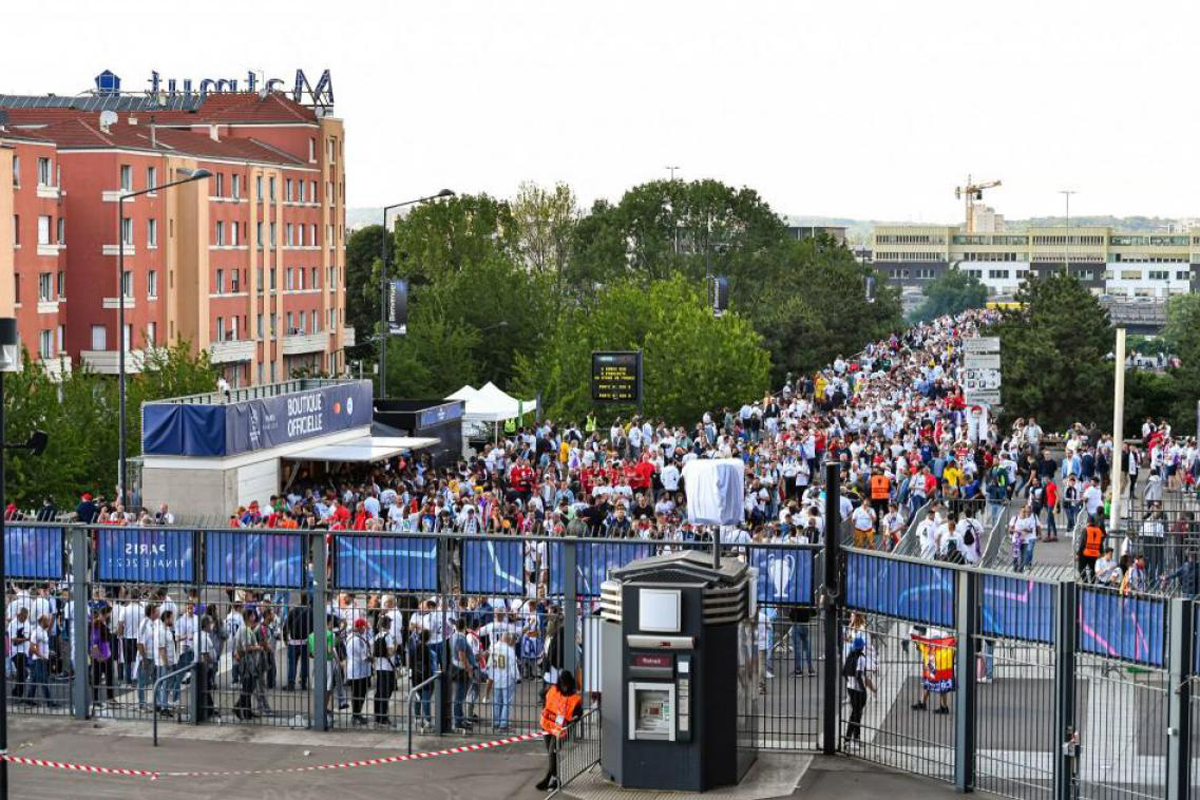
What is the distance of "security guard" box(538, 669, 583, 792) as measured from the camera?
1769cm

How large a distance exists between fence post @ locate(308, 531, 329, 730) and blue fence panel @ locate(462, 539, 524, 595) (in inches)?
63.3

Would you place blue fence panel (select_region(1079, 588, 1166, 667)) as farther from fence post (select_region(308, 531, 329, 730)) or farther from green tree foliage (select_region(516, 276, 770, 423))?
green tree foliage (select_region(516, 276, 770, 423))

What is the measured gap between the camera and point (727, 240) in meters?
111

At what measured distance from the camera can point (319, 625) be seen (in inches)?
794

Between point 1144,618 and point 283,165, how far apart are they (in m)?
78.3

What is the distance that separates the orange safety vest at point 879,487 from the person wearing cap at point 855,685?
A: 52.1ft

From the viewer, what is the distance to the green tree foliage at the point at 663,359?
62.9 meters

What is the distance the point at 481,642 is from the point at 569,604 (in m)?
1.19

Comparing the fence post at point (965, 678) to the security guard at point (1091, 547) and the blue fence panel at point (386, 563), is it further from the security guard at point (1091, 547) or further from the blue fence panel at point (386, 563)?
the security guard at point (1091, 547)

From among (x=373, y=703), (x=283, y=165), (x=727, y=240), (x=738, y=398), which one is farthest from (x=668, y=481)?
(x=727, y=240)

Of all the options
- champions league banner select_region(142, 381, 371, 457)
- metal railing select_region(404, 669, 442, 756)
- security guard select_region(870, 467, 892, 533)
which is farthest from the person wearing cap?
champions league banner select_region(142, 381, 371, 457)

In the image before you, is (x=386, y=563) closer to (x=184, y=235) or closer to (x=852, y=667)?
(x=852, y=667)

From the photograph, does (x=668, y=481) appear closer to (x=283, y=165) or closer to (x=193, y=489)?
(x=193, y=489)

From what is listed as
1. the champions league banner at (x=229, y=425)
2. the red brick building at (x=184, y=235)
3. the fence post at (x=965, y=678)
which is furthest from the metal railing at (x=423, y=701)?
the red brick building at (x=184, y=235)
